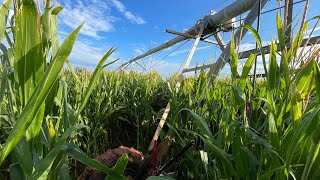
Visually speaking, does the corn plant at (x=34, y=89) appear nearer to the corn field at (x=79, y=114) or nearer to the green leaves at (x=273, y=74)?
the corn field at (x=79, y=114)

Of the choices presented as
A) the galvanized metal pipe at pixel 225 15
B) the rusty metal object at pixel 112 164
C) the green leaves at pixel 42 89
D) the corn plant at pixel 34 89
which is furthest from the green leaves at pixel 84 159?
the galvanized metal pipe at pixel 225 15

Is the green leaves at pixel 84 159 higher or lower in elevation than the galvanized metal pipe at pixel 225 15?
lower

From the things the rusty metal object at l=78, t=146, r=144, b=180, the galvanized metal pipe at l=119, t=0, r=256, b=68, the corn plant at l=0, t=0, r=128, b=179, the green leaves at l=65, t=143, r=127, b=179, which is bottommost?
the rusty metal object at l=78, t=146, r=144, b=180

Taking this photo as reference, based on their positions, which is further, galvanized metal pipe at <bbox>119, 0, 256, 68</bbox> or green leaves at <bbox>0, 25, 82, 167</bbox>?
galvanized metal pipe at <bbox>119, 0, 256, 68</bbox>

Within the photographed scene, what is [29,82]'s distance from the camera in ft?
1.76

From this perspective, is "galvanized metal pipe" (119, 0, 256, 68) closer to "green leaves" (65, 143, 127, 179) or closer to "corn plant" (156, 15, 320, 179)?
"corn plant" (156, 15, 320, 179)

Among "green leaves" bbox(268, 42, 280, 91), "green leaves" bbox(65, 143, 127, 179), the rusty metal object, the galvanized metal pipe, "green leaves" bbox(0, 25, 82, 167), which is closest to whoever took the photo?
"green leaves" bbox(0, 25, 82, 167)

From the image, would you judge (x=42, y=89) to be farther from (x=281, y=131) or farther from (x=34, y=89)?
(x=281, y=131)

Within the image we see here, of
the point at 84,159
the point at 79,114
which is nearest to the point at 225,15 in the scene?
the point at 79,114

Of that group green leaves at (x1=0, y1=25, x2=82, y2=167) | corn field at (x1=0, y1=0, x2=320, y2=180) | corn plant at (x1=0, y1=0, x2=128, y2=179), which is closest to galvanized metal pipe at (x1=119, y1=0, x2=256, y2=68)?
corn field at (x1=0, y1=0, x2=320, y2=180)

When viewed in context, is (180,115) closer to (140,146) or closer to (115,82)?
(140,146)

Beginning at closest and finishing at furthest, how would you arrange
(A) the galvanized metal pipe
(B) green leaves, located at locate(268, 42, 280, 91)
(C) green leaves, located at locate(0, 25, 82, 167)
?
(C) green leaves, located at locate(0, 25, 82, 167) < (B) green leaves, located at locate(268, 42, 280, 91) < (A) the galvanized metal pipe

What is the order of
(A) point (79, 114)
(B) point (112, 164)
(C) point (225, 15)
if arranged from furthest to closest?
(C) point (225, 15), (B) point (112, 164), (A) point (79, 114)

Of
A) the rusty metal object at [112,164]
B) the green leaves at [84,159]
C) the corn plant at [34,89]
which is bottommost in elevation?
the rusty metal object at [112,164]
